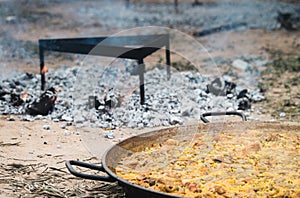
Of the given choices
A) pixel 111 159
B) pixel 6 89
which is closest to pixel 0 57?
pixel 6 89

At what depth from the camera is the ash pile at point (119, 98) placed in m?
6.45

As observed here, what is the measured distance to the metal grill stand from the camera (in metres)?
6.39

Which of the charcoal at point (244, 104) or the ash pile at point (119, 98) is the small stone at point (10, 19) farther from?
the charcoal at point (244, 104)

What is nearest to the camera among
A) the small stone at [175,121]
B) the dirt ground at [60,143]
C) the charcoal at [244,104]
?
the dirt ground at [60,143]

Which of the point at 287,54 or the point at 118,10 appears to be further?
the point at 118,10

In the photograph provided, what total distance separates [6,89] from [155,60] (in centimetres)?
319

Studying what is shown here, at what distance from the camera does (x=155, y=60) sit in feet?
32.0

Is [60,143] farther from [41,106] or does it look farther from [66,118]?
[41,106]

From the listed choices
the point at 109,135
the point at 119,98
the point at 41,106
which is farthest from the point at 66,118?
the point at 109,135

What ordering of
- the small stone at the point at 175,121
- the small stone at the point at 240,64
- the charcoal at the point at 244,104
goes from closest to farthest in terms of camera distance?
1. the small stone at the point at 175,121
2. the charcoal at the point at 244,104
3. the small stone at the point at 240,64

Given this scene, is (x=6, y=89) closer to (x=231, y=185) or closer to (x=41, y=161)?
(x=41, y=161)

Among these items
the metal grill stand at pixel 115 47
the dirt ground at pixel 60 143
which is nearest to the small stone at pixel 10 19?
the dirt ground at pixel 60 143

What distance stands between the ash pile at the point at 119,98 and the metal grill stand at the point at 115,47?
10.6 inches

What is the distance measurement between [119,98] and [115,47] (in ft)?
2.11
